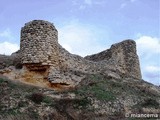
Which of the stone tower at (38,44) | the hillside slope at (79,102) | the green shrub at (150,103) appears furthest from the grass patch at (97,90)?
the stone tower at (38,44)

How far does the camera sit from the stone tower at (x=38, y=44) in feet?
53.9

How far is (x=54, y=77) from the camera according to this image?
53.8 feet

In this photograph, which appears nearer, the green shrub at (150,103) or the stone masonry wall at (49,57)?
the green shrub at (150,103)

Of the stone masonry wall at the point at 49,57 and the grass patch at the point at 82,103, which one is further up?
the stone masonry wall at the point at 49,57

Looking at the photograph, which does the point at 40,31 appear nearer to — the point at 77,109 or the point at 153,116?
the point at 77,109

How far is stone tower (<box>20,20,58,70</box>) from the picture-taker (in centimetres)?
1644

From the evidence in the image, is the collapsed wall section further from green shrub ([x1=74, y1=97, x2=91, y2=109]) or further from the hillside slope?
green shrub ([x1=74, y1=97, x2=91, y2=109])

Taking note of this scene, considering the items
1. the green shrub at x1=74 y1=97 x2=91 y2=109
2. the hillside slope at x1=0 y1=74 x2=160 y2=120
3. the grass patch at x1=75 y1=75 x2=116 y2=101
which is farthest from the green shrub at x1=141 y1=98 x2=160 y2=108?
the green shrub at x1=74 y1=97 x2=91 y2=109

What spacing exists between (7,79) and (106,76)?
6.35 metres

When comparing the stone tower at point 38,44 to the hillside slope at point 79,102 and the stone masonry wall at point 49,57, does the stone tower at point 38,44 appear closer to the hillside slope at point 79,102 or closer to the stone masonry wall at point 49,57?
the stone masonry wall at point 49,57

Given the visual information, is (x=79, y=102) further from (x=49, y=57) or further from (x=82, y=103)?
(x=49, y=57)

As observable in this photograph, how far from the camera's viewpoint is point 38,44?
16.6m

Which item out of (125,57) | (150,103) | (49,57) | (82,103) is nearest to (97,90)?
(82,103)

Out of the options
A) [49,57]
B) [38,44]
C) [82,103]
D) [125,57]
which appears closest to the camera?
[82,103]
